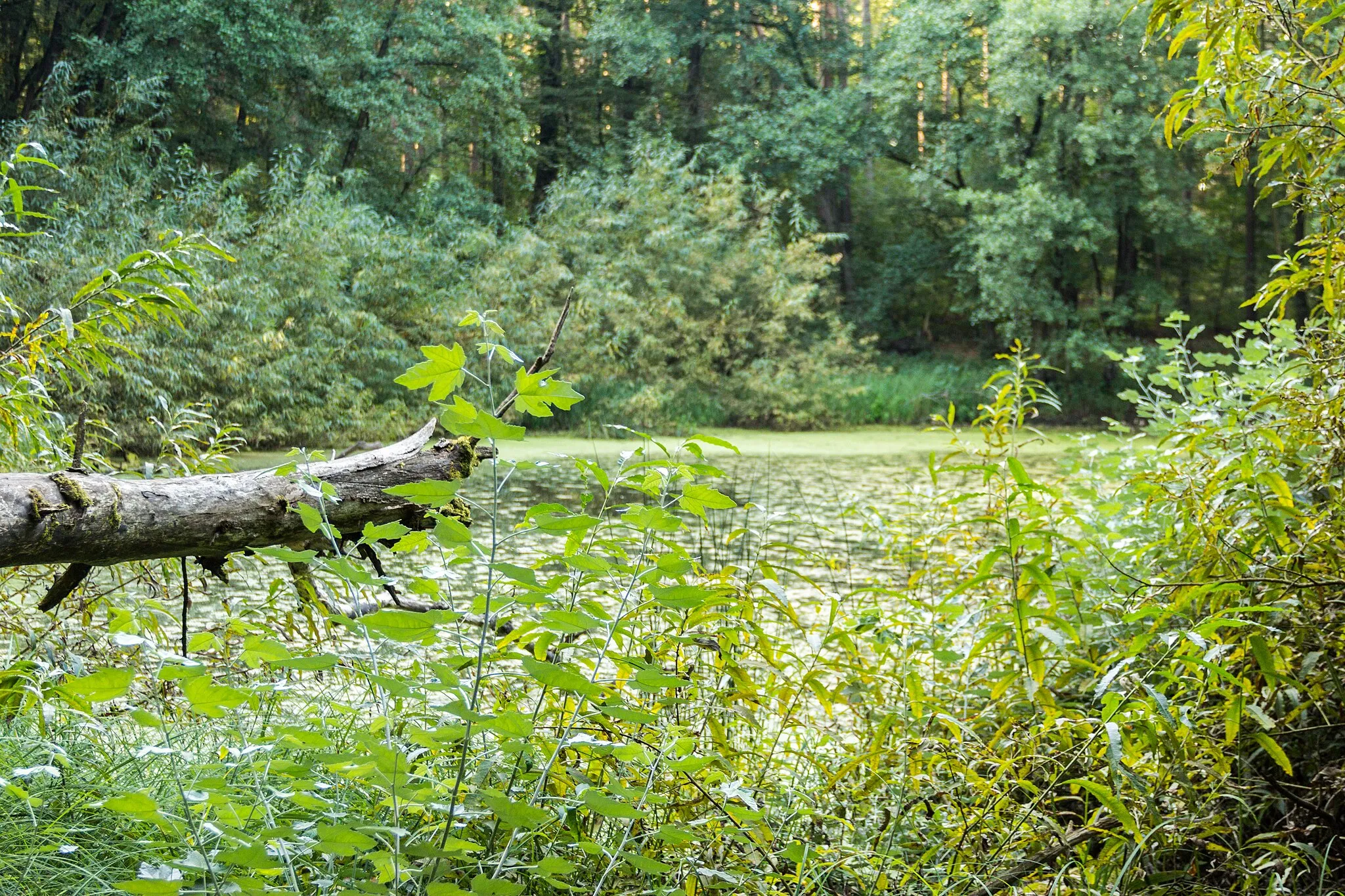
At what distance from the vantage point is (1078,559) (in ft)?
8.50

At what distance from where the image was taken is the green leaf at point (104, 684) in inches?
27.9

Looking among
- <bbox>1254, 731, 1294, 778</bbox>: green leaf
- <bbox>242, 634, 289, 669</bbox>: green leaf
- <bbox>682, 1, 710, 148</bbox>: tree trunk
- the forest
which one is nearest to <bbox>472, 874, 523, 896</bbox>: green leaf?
the forest

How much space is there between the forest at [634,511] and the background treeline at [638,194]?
0.07m

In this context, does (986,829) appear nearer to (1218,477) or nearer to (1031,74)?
(1218,477)

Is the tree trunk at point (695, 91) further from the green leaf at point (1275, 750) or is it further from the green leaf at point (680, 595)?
the green leaf at point (680, 595)

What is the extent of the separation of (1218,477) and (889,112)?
39.9ft

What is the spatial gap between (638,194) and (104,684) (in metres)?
10.7

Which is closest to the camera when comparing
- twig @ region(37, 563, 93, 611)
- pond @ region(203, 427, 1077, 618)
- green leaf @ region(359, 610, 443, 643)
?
green leaf @ region(359, 610, 443, 643)

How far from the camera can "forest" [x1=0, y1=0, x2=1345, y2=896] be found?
3.57 ft

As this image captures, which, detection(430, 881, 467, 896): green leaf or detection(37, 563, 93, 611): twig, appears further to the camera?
detection(37, 563, 93, 611): twig

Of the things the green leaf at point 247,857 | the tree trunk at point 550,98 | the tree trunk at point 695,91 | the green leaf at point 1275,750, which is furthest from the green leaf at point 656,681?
the tree trunk at point 695,91

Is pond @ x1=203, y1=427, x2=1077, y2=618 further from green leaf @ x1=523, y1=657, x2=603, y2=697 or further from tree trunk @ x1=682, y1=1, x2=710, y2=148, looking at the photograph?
tree trunk @ x1=682, y1=1, x2=710, y2=148

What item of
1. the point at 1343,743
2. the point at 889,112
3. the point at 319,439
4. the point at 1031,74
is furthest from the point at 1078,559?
the point at 889,112

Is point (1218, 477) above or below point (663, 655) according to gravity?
above
